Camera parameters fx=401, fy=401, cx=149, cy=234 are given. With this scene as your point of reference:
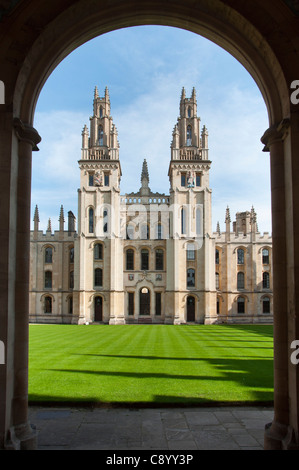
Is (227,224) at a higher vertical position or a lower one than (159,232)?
higher

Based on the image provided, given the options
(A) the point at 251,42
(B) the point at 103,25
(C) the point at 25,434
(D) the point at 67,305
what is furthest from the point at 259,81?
(D) the point at 67,305

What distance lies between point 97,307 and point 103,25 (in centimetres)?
4385

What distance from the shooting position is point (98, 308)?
48969mm

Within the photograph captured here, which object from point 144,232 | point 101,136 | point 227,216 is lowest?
point 144,232

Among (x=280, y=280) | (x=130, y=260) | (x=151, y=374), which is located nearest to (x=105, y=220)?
(x=130, y=260)

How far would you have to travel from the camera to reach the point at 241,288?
174 feet

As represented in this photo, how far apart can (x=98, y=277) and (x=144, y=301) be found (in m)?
6.50

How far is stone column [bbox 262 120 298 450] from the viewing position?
20.4ft

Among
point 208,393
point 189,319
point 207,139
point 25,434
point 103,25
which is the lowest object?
A: point 189,319

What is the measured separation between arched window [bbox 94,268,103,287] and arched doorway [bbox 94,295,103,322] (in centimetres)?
153

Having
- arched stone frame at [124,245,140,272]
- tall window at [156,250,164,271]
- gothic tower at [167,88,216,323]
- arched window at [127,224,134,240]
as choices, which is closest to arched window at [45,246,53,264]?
arched stone frame at [124,245,140,272]

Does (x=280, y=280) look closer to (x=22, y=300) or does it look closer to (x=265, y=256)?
(x=22, y=300)

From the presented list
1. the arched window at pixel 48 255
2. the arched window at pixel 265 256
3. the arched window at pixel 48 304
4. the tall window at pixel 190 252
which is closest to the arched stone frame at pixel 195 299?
the tall window at pixel 190 252

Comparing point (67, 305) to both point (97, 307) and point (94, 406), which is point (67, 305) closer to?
point (97, 307)
